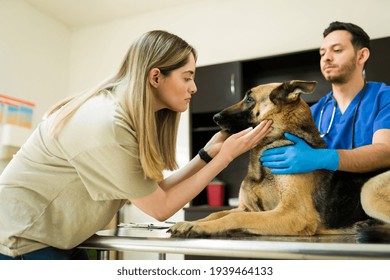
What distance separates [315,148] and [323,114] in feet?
1.94

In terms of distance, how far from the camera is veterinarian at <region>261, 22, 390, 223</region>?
48.3 inches

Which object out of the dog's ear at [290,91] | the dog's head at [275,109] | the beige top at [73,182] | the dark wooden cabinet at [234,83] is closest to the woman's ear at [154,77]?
the beige top at [73,182]

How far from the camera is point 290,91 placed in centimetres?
138

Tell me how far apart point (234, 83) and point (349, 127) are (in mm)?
1571

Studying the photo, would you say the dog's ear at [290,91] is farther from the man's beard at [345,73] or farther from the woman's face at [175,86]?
the man's beard at [345,73]

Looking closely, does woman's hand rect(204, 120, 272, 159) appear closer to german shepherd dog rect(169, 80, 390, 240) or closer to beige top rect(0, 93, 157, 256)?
german shepherd dog rect(169, 80, 390, 240)

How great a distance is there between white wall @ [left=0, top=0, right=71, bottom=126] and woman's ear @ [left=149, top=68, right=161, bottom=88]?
2.90 metres

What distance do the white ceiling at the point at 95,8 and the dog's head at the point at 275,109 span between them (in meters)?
2.78

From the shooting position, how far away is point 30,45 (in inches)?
151

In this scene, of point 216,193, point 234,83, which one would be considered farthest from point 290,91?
point 216,193

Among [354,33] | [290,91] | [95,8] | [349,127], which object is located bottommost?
[349,127]

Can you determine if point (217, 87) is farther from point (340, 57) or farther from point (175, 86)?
→ point (175, 86)

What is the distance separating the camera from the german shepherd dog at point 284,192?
1.06m

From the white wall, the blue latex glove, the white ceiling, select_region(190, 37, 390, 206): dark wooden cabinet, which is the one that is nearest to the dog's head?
the blue latex glove
